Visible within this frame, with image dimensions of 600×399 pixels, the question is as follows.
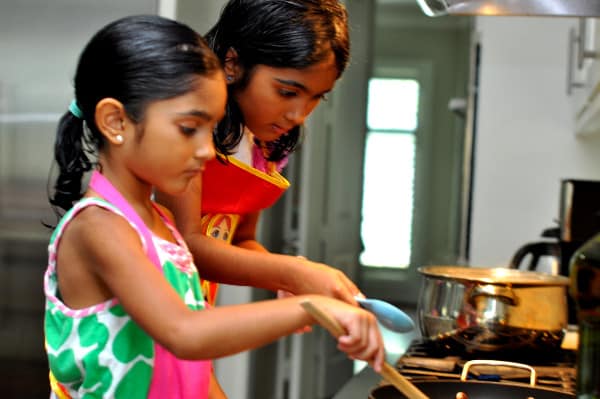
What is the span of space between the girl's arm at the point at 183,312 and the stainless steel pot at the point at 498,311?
76cm

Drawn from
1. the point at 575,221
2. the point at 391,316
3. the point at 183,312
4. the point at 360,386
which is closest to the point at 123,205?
the point at 183,312

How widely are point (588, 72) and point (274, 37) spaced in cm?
184

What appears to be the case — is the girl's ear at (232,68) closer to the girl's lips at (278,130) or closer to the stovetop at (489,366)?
the girl's lips at (278,130)

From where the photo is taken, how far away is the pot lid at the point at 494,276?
158 cm

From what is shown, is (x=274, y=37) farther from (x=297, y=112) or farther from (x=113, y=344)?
(x=113, y=344)

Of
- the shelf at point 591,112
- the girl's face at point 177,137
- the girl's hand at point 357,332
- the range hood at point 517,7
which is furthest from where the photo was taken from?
the shelf at point 591,112

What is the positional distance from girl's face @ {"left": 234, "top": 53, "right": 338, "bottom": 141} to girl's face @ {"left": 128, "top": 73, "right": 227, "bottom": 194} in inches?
12.0

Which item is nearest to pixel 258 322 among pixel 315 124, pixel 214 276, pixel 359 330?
pixel 359 330

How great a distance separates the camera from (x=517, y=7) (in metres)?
1.50

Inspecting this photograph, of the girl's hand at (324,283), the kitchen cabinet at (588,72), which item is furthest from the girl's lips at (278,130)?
the kitchen cabinet at (588,72)

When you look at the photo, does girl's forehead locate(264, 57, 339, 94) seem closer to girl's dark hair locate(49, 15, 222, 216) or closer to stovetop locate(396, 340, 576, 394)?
girl's dark hair locate(49, 15, 222, 216)

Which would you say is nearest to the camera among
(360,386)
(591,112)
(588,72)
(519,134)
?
(360,386)

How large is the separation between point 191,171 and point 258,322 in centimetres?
18

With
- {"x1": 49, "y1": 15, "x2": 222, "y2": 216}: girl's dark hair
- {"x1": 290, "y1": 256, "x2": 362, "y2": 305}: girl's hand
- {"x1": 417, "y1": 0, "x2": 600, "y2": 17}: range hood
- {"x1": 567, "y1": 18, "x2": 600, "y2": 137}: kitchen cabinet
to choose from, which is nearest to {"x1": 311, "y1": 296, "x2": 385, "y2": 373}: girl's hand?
{"x1": 290, "y1": 256, "x2": 362, "y2": 305}: girl's hand
